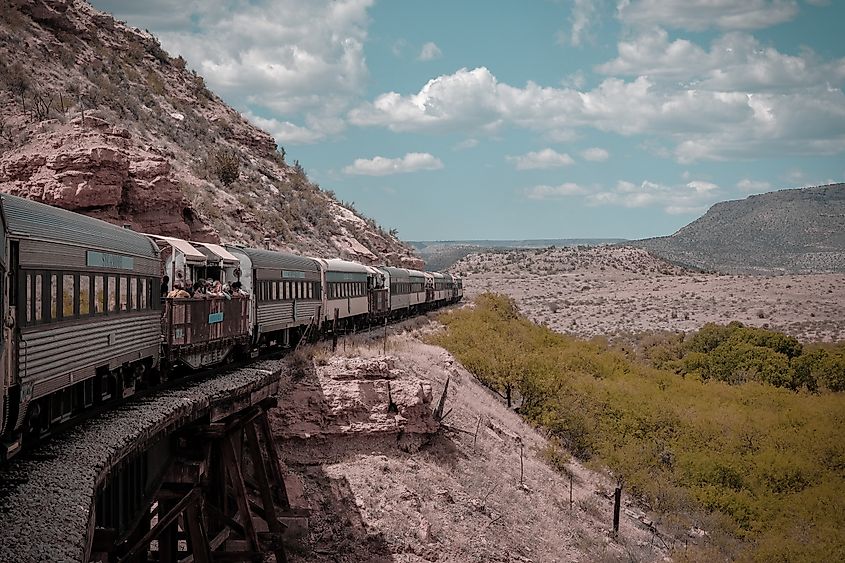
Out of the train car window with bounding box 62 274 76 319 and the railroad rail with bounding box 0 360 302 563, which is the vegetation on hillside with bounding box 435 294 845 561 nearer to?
the railroad rail with bounding box 0 360 302 563

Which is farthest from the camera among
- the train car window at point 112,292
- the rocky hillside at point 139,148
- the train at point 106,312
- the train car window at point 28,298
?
the rocky hillside at point 139,148

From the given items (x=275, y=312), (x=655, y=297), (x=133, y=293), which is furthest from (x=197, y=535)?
(x=655, y=297)

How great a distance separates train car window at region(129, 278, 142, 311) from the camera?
48.0 ft

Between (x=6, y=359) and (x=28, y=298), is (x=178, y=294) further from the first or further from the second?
(x=6, y=359)

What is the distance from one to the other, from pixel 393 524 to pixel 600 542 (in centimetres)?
854

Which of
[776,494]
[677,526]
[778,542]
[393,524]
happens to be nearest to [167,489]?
[393,524]

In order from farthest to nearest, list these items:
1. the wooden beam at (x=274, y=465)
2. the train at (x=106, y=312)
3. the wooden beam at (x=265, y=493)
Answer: the wooden beam at (x=274, y=465) < the wooden beam at (x=265, y=493) < the train at (x=106, y=312)

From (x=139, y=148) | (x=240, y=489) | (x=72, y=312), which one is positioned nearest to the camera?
(x=72, y=312)

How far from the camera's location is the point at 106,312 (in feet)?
43.3

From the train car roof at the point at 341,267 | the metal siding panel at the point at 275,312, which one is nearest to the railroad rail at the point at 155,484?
the metal siding panel at the point at 275,312

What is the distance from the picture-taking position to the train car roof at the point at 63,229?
32.9ft

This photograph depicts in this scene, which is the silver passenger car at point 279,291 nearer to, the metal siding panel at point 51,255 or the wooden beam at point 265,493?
the wooden beam at point 265,493

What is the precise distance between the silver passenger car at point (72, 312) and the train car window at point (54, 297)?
11 mm

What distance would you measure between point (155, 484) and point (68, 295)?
8.80 feet
